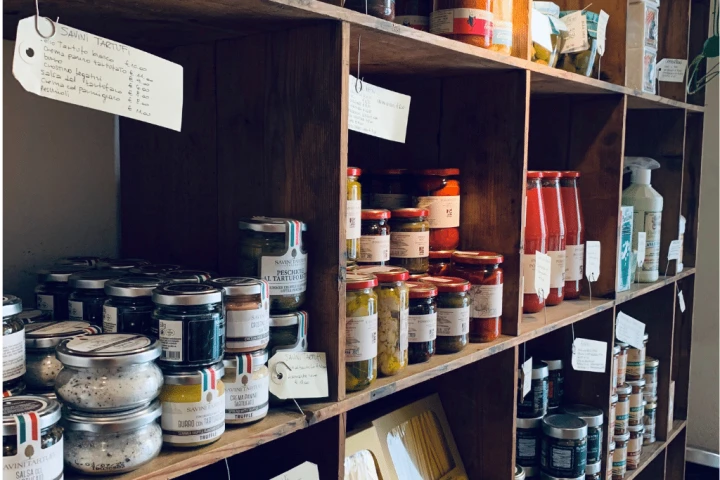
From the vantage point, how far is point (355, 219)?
1.23 m

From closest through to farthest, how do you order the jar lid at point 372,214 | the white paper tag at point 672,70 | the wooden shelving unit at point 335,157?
the wooden shelving unit at point 335,157
the jar lid at point 372,214
the white paper tag at point 672,70

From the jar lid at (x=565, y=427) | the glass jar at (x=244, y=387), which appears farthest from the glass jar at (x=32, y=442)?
the jar lid at (x=565, y=427)

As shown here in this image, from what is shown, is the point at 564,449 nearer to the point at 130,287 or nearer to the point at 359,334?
the point at 359,334

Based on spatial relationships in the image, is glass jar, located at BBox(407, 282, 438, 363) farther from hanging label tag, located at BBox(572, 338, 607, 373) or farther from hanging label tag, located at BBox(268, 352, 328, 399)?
hanging label tag, located at BBox(572, 338, 607, 373)

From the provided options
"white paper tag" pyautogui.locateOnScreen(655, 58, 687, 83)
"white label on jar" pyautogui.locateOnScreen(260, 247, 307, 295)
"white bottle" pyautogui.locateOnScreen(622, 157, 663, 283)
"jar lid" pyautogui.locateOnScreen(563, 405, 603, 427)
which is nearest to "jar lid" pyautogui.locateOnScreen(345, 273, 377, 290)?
"white label on jar" pyautogui.locateOnScreen(260, 247, 307, 295)

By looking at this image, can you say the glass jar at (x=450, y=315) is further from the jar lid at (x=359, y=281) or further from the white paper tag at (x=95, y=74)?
the white paper tag at (x=95, y=74)

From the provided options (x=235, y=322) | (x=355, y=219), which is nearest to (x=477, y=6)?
(x=355, y=219)

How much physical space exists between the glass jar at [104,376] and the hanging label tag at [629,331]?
5.47 ft

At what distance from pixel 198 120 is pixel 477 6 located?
573 millimetres

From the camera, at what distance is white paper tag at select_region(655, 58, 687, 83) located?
2449mm

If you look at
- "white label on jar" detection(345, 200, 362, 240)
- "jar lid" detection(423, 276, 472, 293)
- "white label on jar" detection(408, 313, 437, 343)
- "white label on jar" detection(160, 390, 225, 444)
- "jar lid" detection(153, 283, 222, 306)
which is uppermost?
"white label on jar" detection(345, 200, 362, 240)

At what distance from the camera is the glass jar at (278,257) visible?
102 centimetres

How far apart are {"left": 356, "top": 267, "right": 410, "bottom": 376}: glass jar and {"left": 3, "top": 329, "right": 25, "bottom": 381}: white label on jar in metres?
0.56

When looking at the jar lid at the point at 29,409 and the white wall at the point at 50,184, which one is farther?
the white wall at the point at 50,184
